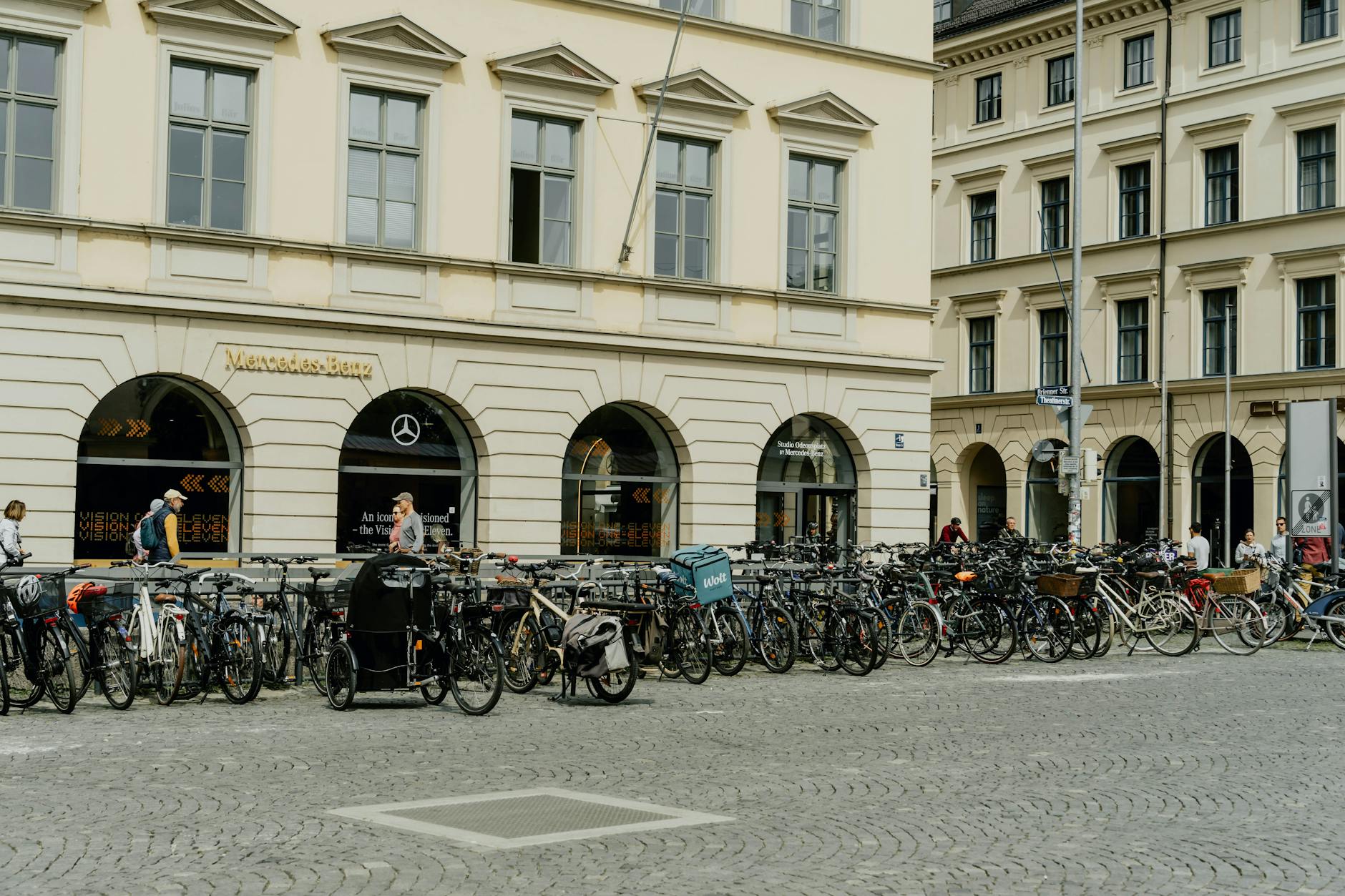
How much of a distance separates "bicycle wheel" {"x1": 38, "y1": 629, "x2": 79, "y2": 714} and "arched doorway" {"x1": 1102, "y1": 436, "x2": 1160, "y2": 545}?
3512cm

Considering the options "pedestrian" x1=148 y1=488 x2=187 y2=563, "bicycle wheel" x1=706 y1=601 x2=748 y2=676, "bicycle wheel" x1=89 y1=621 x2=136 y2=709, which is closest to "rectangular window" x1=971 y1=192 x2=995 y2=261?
"pedestrian" x1=148 y1=488 x2=187 y2=563

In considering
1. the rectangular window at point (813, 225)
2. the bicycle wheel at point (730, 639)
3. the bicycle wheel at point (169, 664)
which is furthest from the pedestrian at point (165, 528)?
the rectangular window at point (813, 225)

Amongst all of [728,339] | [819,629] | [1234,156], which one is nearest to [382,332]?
[728,339]

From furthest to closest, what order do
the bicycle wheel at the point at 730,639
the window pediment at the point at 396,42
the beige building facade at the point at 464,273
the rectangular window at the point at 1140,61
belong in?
the rectangular window at the point at 1140,61 < the window pediment at the point at 396,42 < the beige building facade at the point at 464,273 < the bicycle wheel at the point at 730,639

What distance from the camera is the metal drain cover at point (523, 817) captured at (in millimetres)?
7879

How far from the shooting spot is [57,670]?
1290 centimetres

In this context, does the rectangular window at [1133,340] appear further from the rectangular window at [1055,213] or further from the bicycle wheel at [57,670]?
the bicycle wheel at [57,670]

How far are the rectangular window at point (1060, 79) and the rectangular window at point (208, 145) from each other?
29170mm

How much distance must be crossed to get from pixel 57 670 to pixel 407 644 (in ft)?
8.48

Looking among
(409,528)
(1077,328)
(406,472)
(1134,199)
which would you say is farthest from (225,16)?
(1134,199)

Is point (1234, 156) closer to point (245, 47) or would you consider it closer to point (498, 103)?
point (498, 103)

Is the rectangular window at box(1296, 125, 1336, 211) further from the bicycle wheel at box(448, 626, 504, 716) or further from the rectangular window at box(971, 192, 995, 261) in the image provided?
the bicycle wheel at box(448, 626, 504, 716)

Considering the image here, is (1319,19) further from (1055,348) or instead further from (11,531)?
(11,531)

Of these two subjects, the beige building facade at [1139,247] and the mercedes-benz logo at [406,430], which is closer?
the mercedes-benz logo at [406,430]
